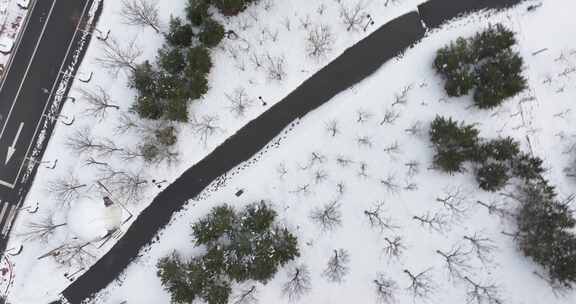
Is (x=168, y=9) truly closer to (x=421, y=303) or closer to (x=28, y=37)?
(x=28, y=37)

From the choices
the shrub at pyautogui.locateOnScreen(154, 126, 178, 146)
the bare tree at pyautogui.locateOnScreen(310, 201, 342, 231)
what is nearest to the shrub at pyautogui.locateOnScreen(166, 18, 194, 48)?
the shrub at pyautogui.locateOnScreen(154, 126, 178, 146)

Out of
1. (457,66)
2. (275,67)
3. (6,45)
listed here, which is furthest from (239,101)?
(6,45)

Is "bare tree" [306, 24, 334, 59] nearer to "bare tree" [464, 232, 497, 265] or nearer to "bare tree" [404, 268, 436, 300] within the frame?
"bare tree" [464, 232, 497, 265]

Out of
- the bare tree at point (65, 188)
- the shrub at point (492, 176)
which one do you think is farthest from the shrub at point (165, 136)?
the shrub at point (492, 176)

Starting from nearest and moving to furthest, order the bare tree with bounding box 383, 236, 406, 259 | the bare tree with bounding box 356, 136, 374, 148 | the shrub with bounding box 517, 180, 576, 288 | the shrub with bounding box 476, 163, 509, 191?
the shrub with bounding box 517, 180, 576, 288
the shrub with bounding box 476, 163, 509, 191
the bare tree with bounding box 383, 236, 406, 259
the bare tree with bounding box 356, 136, 374, 148

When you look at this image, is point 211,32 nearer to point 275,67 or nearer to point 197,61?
point 197,61

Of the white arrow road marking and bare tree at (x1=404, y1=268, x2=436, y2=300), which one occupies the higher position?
the white arrow road marking

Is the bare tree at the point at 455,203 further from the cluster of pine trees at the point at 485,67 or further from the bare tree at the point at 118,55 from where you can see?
the bare tree at the point at 118,55
